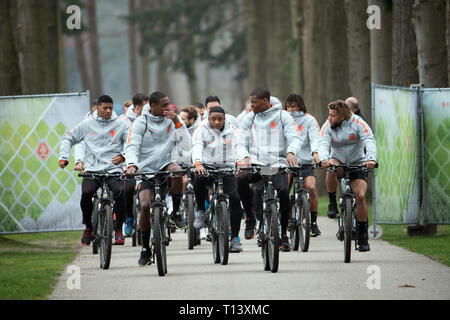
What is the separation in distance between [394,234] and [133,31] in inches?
2177

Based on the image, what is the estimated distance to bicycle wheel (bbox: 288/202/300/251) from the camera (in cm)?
1412

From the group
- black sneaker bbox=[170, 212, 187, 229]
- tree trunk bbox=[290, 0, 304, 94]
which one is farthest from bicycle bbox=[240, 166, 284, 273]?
tree trunk bbox=[290, 0, 304, 94]

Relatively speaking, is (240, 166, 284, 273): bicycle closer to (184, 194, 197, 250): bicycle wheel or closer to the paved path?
the paved path

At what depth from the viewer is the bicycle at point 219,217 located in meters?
12.4

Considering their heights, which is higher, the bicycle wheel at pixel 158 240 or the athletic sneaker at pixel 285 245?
the bicycle wheel at pixel 158 240

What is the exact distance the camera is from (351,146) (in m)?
13.1

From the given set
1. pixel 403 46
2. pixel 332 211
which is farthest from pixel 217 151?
pixel 403 46

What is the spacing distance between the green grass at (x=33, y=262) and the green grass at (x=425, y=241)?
4.20 meters

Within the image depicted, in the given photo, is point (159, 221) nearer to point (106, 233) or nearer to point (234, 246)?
point (106, 233)

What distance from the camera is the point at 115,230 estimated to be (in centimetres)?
1540

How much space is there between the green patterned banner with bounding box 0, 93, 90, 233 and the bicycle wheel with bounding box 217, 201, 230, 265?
3.48m

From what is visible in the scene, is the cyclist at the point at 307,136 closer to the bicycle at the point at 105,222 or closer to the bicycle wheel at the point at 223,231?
the bicycle wheel at the point at 223,231

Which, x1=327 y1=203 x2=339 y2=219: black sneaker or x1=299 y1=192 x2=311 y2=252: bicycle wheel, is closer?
x1=299 y1=192 x2=311 y2=252: bicycle wheel

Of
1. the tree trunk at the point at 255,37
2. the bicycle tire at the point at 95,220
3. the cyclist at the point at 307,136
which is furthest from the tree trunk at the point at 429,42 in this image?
the tree trunk at the point at 255,37
